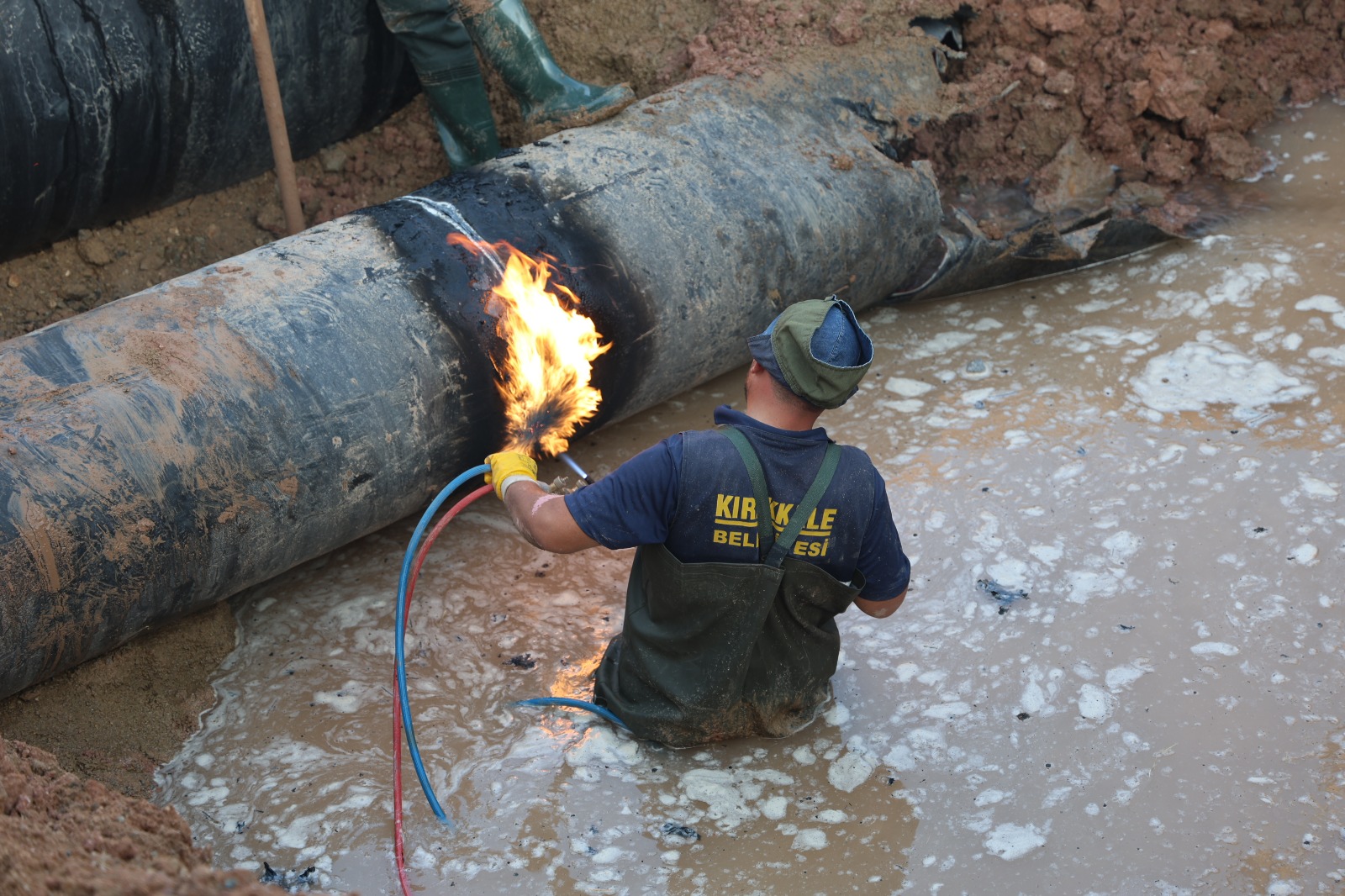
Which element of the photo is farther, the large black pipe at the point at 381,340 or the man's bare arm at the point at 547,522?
the large black pipe at the point at 381,340

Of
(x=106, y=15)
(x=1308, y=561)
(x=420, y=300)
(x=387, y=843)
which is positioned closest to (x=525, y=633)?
(x=387, y=843)

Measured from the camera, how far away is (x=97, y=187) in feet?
13.5

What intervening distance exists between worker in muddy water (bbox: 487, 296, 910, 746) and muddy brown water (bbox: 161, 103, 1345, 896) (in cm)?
20

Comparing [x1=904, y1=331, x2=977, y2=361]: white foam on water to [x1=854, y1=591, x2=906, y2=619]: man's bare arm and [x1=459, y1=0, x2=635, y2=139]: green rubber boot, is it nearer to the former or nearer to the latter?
[x1=459, y1=0, x2=635, y2=139]: green rubber boot

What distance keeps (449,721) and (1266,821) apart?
1.94m

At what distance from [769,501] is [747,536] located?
3.7 inches

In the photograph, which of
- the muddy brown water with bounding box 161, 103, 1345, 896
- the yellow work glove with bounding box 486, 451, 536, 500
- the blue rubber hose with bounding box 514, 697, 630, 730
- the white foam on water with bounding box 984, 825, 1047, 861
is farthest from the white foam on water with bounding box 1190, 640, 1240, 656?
the yellow work glove with bounding box 486, 451, 536, 500

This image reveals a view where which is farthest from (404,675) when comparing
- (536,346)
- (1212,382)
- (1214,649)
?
(1212,382)

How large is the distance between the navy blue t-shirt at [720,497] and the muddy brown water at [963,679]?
66cm

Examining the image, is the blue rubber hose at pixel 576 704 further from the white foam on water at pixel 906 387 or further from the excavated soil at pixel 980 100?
the excavated soil at pixel 980 100

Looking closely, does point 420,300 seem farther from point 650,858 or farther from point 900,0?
point 900,0

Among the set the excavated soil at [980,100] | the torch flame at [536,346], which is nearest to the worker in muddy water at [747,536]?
the torch flame at [536,346]

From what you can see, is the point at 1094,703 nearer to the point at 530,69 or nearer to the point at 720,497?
the point at 720,497

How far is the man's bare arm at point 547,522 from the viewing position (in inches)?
97.6
